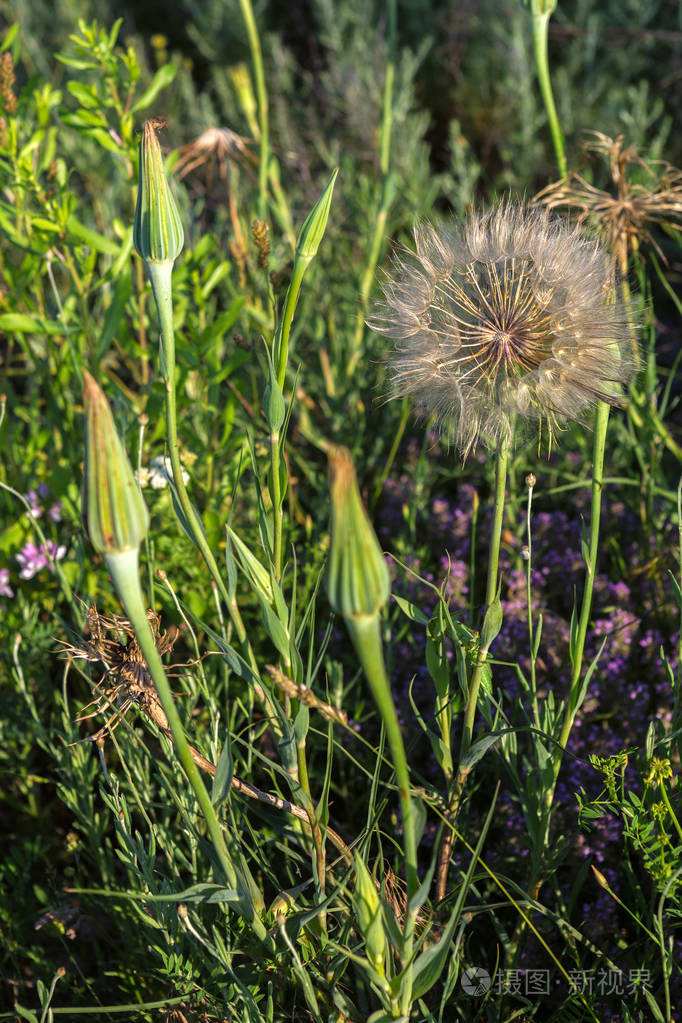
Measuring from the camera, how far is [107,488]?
2.60 feet

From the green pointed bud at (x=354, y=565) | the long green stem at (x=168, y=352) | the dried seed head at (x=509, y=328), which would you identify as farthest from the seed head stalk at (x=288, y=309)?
the green pointed bud at (x=354, y=565)

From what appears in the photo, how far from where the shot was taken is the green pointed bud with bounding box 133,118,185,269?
986mm

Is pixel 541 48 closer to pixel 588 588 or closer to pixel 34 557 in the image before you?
pixel 588 588

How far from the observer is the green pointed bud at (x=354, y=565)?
73 cm

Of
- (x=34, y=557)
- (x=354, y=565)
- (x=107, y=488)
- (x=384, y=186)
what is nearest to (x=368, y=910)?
(x=354, y=565)

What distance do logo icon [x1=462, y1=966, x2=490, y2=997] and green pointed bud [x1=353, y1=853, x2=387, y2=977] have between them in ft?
1.40

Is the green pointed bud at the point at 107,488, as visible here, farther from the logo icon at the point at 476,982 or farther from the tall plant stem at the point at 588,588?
the logo icon at the point at 476,982

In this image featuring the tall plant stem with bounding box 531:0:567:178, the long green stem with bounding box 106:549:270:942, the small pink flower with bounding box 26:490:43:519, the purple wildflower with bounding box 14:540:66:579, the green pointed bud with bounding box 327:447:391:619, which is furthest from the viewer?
the small pink flower with bounding box 26:490:43:519

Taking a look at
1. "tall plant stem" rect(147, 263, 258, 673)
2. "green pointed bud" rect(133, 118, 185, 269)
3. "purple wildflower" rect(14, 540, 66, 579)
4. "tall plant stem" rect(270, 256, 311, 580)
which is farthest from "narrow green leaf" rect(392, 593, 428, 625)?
"purple wildflower" rect(14, 540, 66, 579)

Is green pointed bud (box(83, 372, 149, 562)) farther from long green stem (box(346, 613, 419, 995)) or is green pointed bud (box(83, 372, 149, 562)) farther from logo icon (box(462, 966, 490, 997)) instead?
logo icon (box(462, 966, 490, 997))

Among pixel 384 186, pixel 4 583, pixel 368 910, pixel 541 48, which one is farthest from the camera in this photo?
pixel 384 186

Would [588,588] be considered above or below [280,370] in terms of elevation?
below

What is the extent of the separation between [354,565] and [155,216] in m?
0.53

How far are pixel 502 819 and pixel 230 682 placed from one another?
0.67 m
